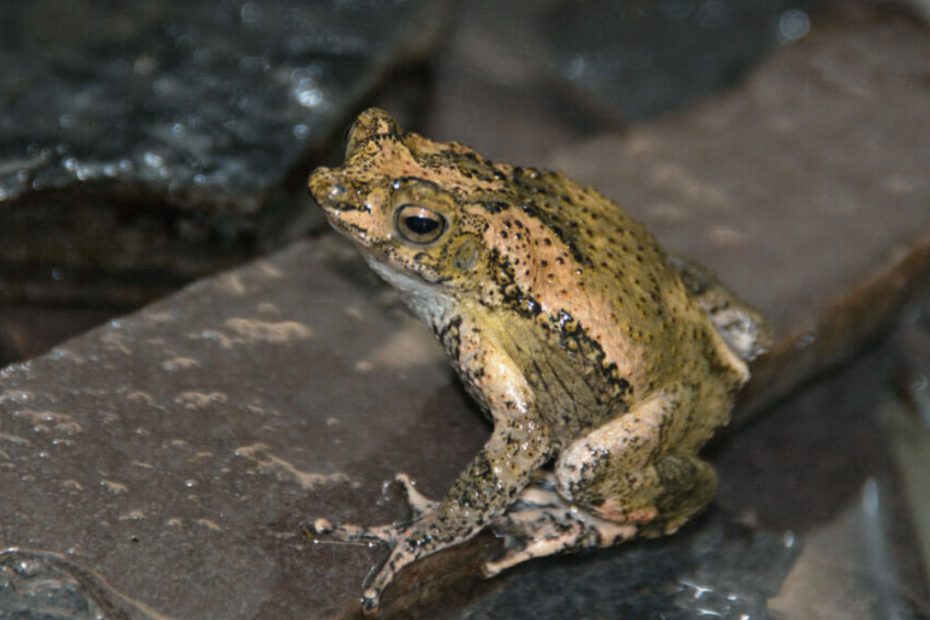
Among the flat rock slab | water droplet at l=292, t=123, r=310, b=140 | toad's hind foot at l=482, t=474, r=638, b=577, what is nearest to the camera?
the flat rock slab

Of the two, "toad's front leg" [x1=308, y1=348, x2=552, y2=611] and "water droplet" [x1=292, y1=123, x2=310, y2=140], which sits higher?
"water droplet" [x1=292, y1=123, x2=310, y2=140]

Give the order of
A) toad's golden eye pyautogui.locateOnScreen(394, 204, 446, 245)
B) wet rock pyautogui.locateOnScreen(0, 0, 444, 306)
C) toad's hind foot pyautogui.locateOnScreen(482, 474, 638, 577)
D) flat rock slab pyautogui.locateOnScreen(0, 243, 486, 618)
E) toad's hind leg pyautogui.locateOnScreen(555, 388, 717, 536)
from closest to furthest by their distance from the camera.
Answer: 1. flat rock slab pyautogui.locateOnScreen(0, 243, 486, 618)
2. toad's golden eye pyautogui.locateOnScreen(394, 204, 446, 245)
3. toad's hind leg pyautogui.locateOnScreen(555, 388, 717, 536)
4. toad's hind foot pyautogui.locateOnScreen(482, 474, 638, 577)
5. wet rock pyautogui.locateOnScreen(0, 0, 444, 306)

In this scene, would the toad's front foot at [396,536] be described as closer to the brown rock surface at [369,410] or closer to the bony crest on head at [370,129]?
the brown rock surface at [369,410]

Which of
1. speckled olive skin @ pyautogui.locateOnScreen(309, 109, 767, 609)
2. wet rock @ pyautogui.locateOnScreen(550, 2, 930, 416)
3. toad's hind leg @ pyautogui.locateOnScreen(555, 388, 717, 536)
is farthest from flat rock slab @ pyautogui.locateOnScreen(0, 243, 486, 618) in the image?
wet rock @ pyautogui.locateOnScreen(550, 2, 930, 416)

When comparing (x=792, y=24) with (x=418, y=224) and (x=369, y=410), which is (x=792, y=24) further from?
(x=418, y=224)

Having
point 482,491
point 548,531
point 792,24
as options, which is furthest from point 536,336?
point 792,24

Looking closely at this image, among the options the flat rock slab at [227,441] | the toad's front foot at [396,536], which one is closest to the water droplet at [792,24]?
the flat rock slab at [227,441]

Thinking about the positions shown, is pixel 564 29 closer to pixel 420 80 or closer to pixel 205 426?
pixel 420 80

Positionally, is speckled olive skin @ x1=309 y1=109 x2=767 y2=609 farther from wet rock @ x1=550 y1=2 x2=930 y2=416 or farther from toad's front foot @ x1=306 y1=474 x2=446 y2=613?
wet rock @ x1=550 y1=2 x2=930 y2=416
